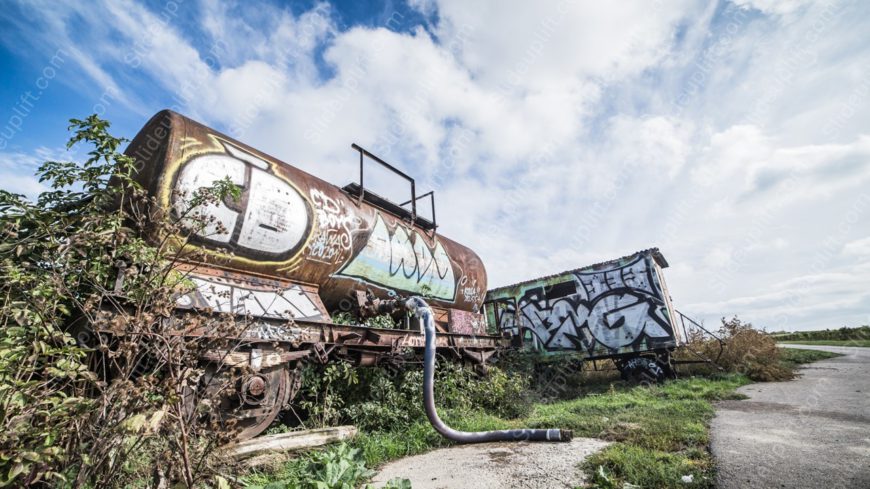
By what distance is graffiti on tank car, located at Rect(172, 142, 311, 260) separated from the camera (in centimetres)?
393

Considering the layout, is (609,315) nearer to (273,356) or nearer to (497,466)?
(497,466)

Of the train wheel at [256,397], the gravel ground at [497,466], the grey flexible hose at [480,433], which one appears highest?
the train wheel at [256,397]

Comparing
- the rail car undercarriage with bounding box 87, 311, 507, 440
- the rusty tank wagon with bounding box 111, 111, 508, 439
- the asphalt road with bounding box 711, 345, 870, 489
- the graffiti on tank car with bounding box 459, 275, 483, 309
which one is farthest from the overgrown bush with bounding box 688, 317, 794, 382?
the rail car undercarriage with bounding box 87, 311, 507, 440

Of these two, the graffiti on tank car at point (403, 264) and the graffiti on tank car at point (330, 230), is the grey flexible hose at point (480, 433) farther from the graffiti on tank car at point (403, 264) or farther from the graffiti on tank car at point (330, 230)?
the graffiti on tank car at point (330, 230)

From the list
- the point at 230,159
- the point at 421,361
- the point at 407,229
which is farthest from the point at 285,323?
the point at 407,229

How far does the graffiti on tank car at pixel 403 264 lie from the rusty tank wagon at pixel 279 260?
0.08 feet

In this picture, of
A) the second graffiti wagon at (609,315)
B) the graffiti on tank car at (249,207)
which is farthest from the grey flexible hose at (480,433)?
the second graffiti wagon at (609,315)

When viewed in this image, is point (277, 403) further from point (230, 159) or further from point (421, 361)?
point (230, 159)

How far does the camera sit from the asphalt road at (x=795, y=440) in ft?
9.06

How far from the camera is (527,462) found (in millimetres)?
3510

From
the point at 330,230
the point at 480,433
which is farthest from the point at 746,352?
the point at 330,230

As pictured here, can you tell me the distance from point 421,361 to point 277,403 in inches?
95.0

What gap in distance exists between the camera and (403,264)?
6.76 m

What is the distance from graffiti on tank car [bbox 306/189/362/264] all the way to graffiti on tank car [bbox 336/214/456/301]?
29 cm
